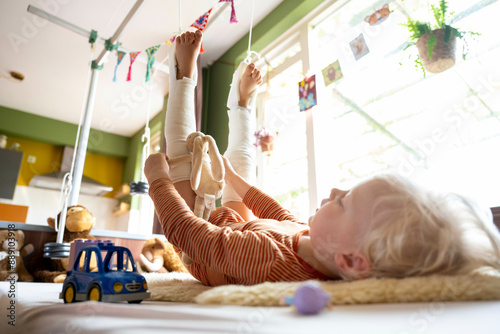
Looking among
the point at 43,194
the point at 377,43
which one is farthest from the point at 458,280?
the point at 43,194

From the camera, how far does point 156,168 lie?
961 mm

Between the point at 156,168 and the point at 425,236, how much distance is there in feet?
2.25

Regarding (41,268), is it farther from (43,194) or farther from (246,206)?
(43,194)

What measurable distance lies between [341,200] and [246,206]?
61 centimetres

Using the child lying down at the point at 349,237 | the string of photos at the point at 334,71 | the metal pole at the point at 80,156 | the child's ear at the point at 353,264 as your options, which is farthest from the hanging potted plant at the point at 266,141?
the child's ear at the point at 353,264

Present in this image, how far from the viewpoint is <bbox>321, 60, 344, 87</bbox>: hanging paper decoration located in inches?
79.8

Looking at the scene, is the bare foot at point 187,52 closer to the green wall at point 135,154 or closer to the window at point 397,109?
the window at point 397,109

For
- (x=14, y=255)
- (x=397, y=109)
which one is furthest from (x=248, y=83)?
(x=14, y=255)

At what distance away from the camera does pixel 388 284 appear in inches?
19.9

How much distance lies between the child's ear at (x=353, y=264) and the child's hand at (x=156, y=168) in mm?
520

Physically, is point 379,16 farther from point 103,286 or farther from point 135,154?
point 135,154

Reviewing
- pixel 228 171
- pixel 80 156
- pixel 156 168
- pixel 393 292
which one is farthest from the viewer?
pixel 80 156

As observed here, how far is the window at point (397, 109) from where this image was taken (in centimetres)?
150

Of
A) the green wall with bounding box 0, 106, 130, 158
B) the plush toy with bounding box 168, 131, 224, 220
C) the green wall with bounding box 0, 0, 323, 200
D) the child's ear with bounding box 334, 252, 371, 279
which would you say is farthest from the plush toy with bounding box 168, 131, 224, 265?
the green wall with bounding box 0, 106, 130, 158
